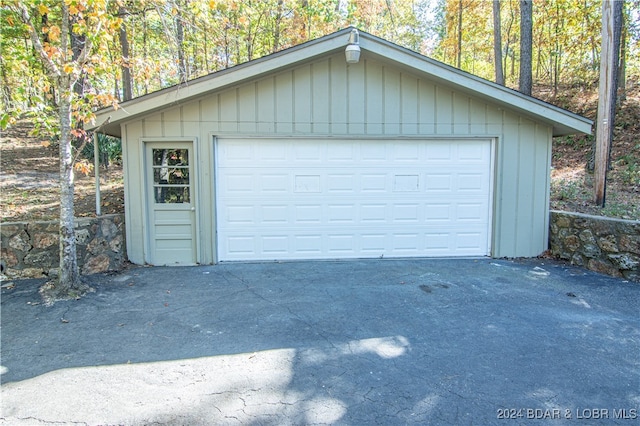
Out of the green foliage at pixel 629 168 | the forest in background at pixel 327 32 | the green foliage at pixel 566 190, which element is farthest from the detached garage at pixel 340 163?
the green foliage at pixel 629 168

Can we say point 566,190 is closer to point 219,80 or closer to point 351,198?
point 351,198

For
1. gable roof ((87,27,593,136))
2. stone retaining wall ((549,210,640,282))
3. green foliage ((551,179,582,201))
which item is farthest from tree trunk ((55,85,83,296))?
green foliage ((551,179,582,201))

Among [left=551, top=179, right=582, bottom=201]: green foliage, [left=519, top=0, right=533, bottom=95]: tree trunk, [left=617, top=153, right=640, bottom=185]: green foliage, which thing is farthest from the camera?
[left=519, top=0, right=533, bottom=95]: tree trunk

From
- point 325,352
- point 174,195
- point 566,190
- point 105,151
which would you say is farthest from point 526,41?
point 105,151

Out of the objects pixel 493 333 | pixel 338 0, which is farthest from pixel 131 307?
pixel 338 0

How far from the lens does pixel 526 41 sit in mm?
10805

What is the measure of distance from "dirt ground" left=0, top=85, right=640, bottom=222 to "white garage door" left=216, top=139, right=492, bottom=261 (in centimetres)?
195

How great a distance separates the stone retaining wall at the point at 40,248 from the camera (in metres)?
5.10

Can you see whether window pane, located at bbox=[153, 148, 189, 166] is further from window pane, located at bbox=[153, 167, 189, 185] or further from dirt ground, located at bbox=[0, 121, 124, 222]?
dirt ground, located at bbox=[0, 121, 124, 222]

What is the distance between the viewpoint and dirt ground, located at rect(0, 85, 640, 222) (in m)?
6.64

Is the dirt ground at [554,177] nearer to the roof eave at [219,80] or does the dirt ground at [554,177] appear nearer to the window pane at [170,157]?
the window pane at [170,157]

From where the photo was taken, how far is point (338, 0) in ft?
34.8

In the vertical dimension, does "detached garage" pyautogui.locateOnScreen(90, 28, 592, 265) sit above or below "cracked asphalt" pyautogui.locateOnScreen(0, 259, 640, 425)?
above

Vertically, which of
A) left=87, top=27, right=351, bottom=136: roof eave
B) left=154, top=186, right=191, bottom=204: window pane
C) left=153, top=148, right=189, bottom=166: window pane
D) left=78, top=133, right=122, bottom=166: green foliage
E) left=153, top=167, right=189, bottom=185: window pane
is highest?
left=87, top=27, right=351, bottom=136: roof eave
